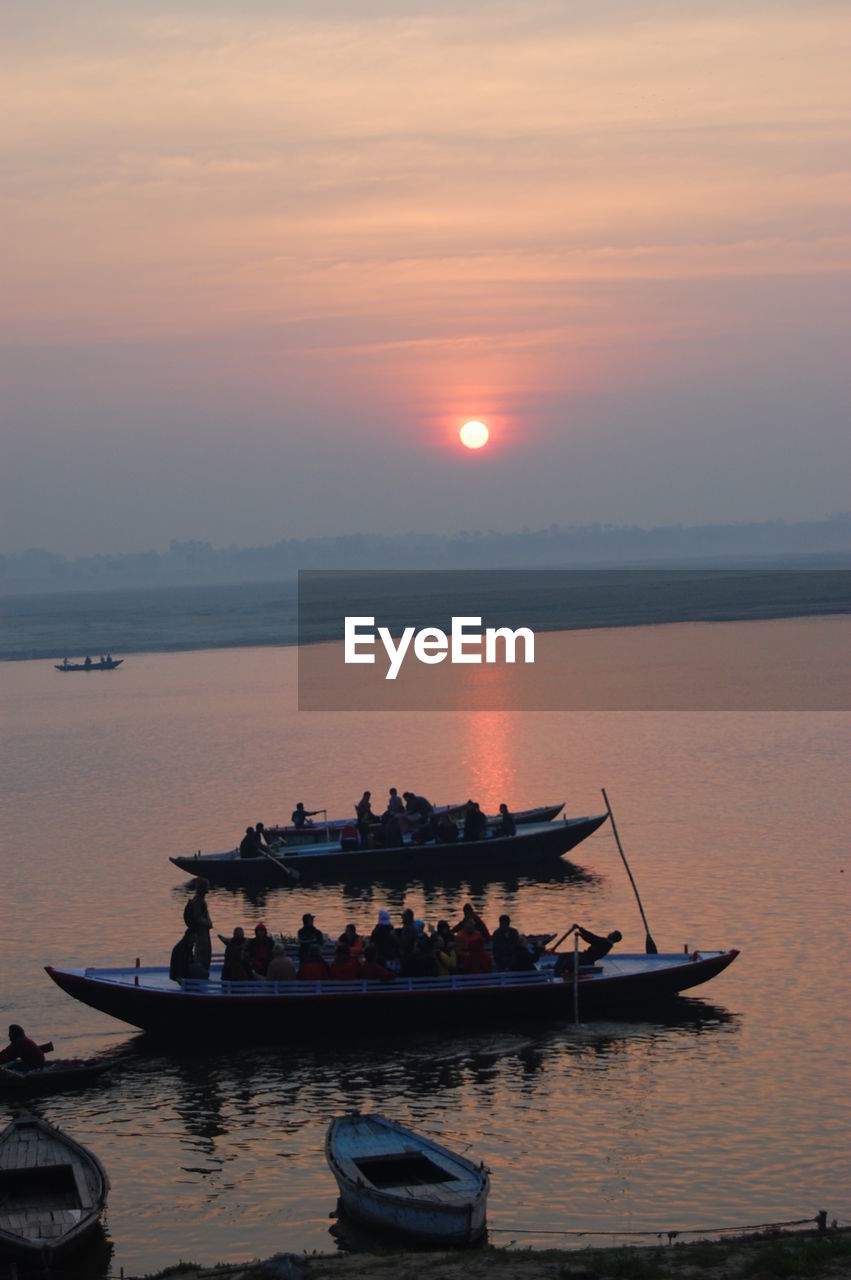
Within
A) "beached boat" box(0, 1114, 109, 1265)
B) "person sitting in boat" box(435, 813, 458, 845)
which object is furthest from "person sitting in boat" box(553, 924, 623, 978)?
"person sitting in boat" box(435, 813, 458, 845)

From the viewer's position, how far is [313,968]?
84.5 ft

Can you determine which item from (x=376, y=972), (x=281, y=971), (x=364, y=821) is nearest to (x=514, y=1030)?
(x=376, y=972)

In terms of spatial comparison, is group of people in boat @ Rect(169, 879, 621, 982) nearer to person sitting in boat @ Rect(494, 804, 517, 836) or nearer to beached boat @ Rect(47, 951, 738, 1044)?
beached boat @ Rect(47, 951, 738, 1044)

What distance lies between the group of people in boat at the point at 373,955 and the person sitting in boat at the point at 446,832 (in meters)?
11.8

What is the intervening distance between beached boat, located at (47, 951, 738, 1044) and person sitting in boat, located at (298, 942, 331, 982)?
209 mm

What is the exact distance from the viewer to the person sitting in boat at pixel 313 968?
25766 mm

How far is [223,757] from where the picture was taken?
6284cm

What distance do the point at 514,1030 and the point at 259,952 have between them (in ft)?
13.8

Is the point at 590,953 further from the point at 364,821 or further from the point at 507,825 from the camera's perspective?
the point at 364,821

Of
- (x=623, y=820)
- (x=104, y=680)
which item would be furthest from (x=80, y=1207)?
(x=104, y=680)

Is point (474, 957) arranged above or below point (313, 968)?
above

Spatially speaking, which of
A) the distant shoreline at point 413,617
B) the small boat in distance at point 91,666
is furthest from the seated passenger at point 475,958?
the distant shoreline at point 413,617

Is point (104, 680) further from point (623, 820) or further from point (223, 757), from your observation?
point (623, 820)

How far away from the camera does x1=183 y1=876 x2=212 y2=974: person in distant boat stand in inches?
1031
